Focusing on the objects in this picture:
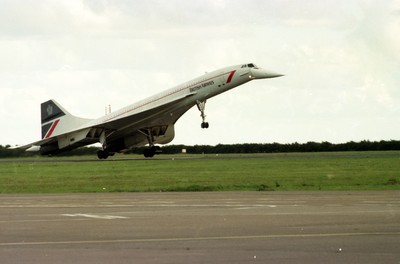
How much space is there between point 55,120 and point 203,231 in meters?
65.1

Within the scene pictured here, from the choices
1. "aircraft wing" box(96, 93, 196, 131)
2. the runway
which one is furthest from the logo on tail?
the runway

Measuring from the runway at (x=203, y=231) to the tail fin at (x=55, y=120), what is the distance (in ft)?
179

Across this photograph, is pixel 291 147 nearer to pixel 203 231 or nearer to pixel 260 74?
pixel 260 74

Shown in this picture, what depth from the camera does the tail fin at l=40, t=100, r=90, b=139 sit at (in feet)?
255

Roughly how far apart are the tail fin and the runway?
2145 inches

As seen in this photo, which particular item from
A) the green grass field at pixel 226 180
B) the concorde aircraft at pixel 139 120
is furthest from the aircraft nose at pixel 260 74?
the green grass field at pixel 226 180

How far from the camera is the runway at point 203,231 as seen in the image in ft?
38.1

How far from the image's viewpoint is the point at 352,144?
3669 inches

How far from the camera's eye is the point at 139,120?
7081 centimetres

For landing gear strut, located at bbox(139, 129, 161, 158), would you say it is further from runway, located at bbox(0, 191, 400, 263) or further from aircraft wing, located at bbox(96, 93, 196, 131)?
runway, located at bbox(0, 191, 400, 263)

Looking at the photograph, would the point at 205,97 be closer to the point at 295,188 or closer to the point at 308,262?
the point at 295,188

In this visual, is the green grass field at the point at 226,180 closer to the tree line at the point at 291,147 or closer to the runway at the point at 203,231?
the runway at the point at 203,231

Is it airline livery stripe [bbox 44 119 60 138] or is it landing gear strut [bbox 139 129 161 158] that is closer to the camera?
landing gear strut [bbox 139 129 161 158]

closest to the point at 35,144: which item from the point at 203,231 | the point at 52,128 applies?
the point at 52,128
